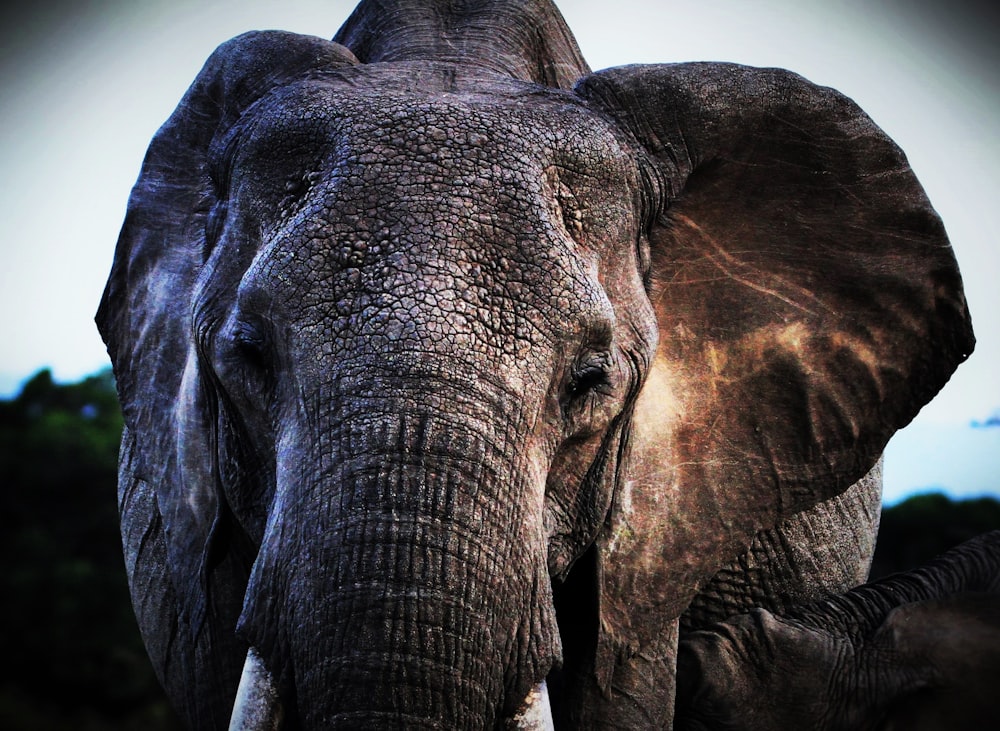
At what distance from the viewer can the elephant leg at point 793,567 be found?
342 cm

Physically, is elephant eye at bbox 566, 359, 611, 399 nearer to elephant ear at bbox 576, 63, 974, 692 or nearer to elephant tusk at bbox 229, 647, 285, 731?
elephant ear at bbox 576, 63, 974, 692

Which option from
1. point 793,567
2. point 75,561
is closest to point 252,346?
point 793,567

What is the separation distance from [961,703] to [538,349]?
184 centimetres

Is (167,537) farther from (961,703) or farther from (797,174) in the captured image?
(961,703)

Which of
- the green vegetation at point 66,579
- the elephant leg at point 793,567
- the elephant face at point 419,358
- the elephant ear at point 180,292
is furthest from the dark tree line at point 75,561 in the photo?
the elephant face at point 419,358

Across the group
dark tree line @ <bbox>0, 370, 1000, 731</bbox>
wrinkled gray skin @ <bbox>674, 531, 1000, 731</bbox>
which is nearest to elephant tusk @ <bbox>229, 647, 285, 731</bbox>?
wrinkled gray skin @ <bbox>674, 531, 1000, 731</bbox>

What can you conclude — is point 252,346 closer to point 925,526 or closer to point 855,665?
point 855,665

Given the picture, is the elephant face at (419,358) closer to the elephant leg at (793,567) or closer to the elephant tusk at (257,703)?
the elephant tusk at (257,703)

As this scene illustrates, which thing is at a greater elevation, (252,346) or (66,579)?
(252,346)

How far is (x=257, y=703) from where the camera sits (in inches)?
87.5

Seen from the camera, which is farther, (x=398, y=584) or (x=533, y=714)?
(x=533, y=714)

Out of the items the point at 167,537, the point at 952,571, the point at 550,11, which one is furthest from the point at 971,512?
the point at 167,537

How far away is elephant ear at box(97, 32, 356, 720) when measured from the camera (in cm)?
284

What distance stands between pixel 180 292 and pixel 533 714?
1.36 m
